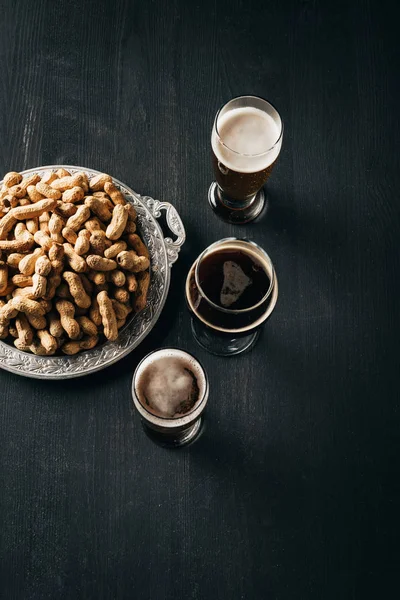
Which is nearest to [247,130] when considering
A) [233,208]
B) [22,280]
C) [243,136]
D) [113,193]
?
[243,136]

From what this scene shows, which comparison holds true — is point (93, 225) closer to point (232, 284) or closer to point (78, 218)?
point (78, 218)

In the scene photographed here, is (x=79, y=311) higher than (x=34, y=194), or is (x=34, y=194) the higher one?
(x=34, y=194)

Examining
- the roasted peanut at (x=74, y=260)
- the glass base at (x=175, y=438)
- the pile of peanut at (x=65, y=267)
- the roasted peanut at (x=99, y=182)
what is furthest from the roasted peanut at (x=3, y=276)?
the glass base at (x=175, y=438)

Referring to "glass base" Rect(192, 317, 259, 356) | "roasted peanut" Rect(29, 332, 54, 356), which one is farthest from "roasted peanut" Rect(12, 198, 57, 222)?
"glass base" Rect(192, 317, 259, 356)

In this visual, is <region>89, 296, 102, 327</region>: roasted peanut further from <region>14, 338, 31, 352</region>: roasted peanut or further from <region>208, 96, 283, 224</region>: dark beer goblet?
<region>208, 96, 283, 224</region>: dark beer goblet

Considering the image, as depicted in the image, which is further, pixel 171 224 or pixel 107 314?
pixel 171 224

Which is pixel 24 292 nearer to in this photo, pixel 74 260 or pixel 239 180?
pixel 74 260

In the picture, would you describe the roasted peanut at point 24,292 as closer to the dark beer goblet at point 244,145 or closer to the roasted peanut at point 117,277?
the roasted peanut at point 117,277

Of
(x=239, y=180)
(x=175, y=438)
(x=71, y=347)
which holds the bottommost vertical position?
(x=175, y=438)
